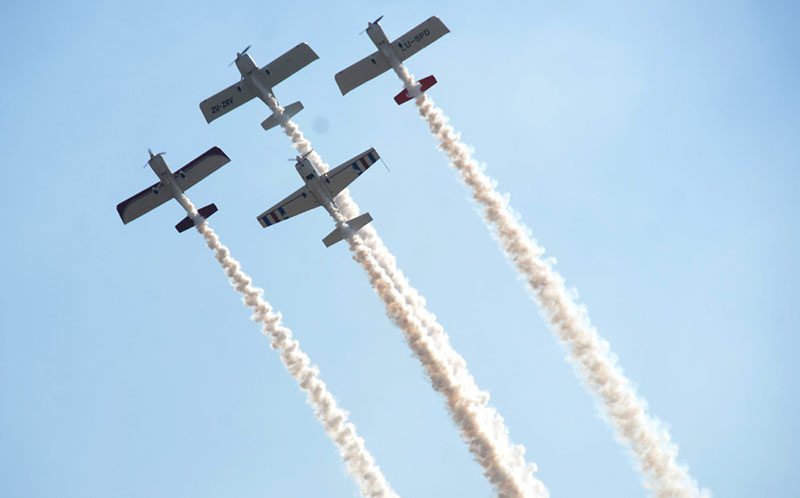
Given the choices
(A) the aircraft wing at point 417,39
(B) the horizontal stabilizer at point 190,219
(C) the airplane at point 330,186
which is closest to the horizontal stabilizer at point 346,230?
(C) the airplane at point 330,186

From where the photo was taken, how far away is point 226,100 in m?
79.6

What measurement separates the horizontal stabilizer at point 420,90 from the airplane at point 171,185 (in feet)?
39.5

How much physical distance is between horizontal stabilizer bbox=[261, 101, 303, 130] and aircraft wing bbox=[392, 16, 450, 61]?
7.85 metres

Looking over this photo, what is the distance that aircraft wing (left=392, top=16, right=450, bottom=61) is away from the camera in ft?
248

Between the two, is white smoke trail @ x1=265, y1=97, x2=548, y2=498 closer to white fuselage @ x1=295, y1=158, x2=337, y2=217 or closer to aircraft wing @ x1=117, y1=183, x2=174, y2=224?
white fuselage @ x1=295, y1=158, x2=337, y2=217

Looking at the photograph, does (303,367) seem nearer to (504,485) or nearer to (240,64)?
(504,485)

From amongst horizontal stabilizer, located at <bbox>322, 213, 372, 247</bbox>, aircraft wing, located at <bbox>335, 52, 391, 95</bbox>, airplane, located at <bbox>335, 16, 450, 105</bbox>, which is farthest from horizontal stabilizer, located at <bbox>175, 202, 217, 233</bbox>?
airplane, located at <bbox>335, 16, 450, 105</bbox>

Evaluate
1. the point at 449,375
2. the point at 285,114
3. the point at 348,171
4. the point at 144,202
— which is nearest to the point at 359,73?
the point at 285,114

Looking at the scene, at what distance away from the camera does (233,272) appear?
75938 millimetres

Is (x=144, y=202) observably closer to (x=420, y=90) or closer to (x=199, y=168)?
(x=199, y=168)

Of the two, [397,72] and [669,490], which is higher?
[397,72]

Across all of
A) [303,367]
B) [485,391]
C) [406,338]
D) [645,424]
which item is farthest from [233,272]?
[645,424]

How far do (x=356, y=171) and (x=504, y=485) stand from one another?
2097 centimetres

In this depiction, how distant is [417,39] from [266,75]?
416 inches
